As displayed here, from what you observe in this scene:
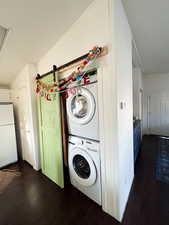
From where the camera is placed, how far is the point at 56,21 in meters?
1.59

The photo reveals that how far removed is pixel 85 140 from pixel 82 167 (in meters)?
0.53

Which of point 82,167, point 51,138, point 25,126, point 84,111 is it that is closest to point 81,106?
point 84,111

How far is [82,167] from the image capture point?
1846 millimetres

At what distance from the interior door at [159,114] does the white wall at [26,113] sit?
183 inches

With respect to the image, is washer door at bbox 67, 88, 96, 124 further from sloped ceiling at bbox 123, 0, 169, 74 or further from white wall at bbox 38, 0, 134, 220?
sloped ceiling at bbox 123, 0, 169, 74

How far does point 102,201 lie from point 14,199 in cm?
139

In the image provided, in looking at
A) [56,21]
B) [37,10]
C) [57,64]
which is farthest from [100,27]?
[57,64]

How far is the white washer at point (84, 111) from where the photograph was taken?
4.97ft

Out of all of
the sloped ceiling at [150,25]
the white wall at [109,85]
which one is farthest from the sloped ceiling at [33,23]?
the sloped ceiling at [150,25]

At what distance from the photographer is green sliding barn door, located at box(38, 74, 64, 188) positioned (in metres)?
1.92

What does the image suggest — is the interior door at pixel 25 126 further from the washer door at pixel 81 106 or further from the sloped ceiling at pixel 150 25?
the sloped ceiling at pixel 150 25

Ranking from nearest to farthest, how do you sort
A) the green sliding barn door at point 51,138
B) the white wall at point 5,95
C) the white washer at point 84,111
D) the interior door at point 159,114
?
the white washer at point 84,111 → the green sliding barn door at point 51,138 → the white wall at point 5,95 → the interior door at point 159,114

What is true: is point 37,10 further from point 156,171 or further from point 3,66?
point 156,171

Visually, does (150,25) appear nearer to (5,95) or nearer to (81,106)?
(81,106)
